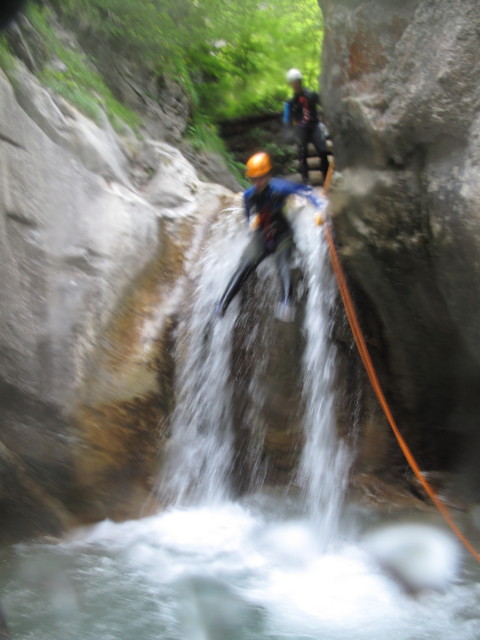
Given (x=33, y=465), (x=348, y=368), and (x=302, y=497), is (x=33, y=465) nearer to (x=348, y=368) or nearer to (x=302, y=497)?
(x=302, y=497)

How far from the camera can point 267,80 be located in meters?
11.7

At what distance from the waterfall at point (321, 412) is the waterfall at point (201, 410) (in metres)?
0.75

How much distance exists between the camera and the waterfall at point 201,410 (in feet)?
18.4

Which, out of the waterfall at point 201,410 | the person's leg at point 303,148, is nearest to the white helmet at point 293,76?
the person's leg at point 303,148

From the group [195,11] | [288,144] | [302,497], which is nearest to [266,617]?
[302,497]

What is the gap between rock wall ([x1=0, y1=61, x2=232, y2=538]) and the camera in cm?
505

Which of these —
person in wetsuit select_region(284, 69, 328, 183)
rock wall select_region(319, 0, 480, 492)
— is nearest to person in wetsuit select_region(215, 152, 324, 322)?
rock wall select_region(319, 0, 480, 492)

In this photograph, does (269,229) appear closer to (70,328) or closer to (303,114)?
(70,328)

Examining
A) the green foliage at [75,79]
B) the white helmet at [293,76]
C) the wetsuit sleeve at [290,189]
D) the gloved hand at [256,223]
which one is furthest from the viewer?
the white helmet at [293,76]

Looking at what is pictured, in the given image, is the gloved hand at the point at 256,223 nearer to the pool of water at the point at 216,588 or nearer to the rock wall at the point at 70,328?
the rock wall at the point at 70,328

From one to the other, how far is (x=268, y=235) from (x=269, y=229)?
6 centimetres

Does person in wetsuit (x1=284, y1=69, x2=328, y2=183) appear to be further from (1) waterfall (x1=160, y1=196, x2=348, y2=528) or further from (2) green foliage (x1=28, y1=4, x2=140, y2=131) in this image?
(2) green foliage (x1=28, y1=4, x2=140, y2=131)

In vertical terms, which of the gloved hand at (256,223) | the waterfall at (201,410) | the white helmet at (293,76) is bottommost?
the waterfall at (201,410)

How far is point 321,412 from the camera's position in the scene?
570 centimetres
